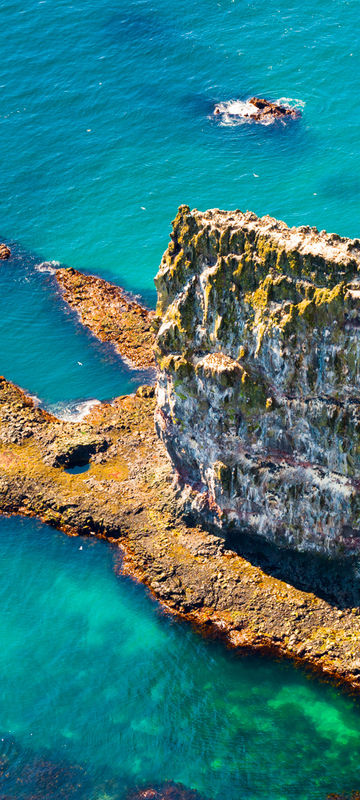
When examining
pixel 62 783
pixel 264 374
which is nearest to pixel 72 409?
pixel 264 374

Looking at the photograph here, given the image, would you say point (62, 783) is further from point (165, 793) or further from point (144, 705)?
point (144, 705)

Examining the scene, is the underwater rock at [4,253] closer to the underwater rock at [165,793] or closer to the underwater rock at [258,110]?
the underwater rock at [258,110]

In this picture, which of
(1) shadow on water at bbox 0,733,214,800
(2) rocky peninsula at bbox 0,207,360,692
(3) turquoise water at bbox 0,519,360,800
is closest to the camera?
(1) shadow on water at bbox 0,733,214,800

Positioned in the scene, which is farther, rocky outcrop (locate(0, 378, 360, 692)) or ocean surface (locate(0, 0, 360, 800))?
rocky outcrop (locate(0, 378, 360, 692))

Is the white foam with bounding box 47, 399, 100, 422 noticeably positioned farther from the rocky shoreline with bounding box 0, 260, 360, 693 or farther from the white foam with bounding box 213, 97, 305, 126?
the white foam with bounding box 213, 97, 305, 126

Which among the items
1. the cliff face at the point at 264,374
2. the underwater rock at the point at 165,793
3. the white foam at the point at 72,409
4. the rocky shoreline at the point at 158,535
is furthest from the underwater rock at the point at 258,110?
the underwater rock at the point at 165,793

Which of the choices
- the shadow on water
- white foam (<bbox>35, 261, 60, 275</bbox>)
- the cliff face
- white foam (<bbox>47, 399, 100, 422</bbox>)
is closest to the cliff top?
the cliff face

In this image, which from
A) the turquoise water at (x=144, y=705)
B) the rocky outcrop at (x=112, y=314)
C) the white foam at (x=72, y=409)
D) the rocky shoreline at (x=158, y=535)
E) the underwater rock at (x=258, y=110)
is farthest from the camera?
the underwater rock at (x=258, y=110)
